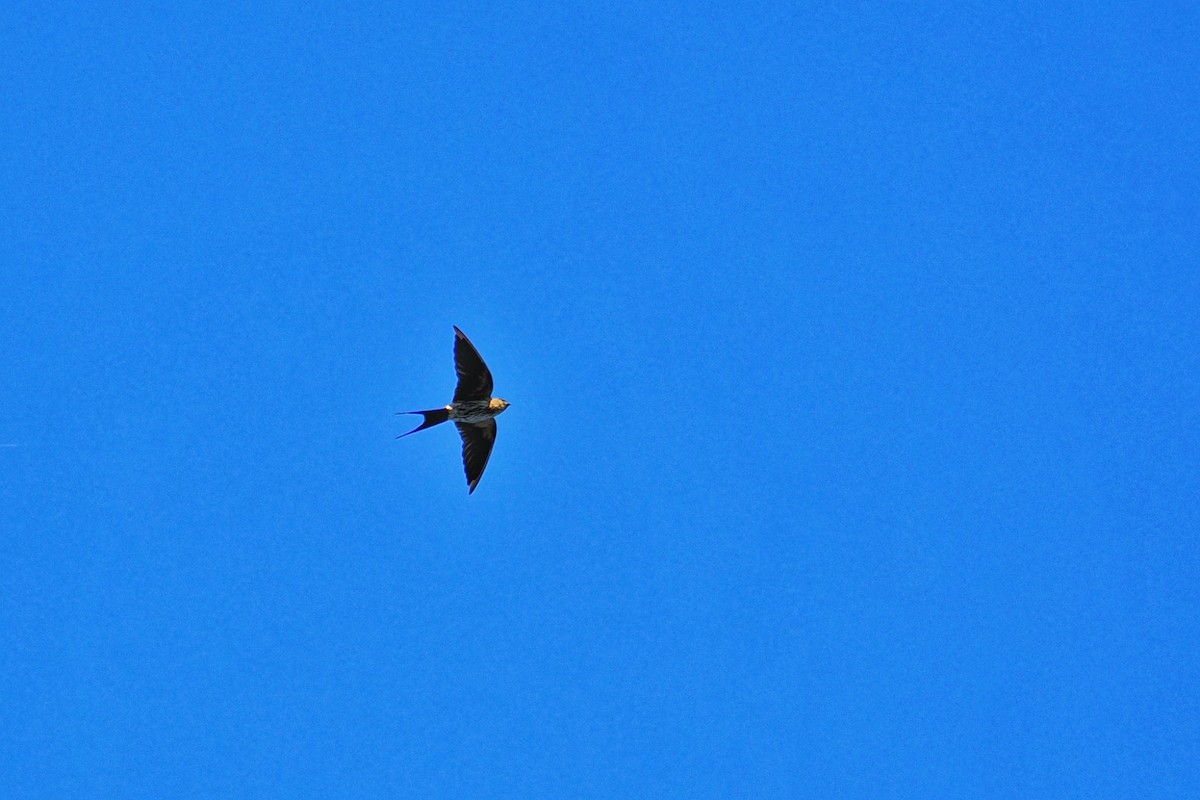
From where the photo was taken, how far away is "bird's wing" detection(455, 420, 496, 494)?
19.3 meters

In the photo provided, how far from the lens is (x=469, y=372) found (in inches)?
716

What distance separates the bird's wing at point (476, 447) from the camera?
63.3ft

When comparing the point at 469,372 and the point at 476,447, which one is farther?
the point at 476,447

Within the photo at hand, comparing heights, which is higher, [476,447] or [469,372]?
[469,372]

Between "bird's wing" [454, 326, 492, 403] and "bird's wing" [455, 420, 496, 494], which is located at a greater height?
"bird's wing" [454, 326, 492, 403]

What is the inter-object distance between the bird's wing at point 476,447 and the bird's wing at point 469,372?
3.13 ft

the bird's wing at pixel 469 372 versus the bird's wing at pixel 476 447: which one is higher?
the bird's wing at pixel 469 372

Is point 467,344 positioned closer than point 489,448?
Yes

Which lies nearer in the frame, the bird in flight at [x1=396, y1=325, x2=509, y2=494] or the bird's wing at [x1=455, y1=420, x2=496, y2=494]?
the bird in flight at [x1=396, y1=325, x2=509, y2=494]

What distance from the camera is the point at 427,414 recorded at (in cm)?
1758

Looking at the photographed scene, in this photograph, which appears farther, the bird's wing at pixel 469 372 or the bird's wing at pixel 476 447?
the bird's wing at pixel 476 447

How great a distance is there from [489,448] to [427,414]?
2.11 meters

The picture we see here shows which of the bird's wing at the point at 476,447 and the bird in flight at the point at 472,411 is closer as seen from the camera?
the bird in flight at the point at 472,411

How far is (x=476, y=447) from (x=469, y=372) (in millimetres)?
1733
